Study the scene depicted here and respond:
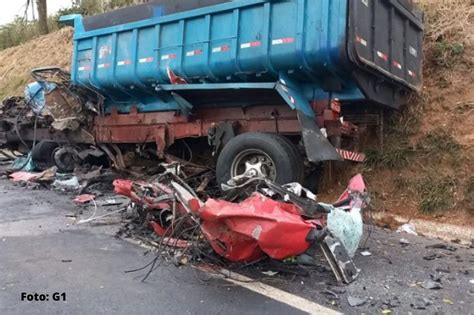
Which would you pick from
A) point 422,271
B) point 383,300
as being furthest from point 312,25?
point 383,300

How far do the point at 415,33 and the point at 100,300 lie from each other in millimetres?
5803

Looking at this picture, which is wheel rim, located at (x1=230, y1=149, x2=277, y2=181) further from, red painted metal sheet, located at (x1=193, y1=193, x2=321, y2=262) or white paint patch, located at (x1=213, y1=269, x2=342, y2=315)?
white paint patch, located at (x1=213, y1=269, x2=342, y2=315)

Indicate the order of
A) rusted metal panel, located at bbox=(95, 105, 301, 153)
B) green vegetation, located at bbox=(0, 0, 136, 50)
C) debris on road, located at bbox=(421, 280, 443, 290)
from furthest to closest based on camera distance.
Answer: green vegetation, located at bbox=(0, 0, 136, 50), rusted metal panel, located at bbox=(95, 105, 301, 153), debris on road, located at bbox=(421, 280, 443, 290)

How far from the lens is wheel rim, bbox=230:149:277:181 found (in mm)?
6406

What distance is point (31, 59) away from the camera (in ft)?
66.1

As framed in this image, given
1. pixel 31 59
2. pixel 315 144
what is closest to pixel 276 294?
pixel 315 144

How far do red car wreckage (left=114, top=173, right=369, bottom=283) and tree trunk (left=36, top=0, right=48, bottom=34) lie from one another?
19.3 meters

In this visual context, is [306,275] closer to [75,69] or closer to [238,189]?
[238,189]

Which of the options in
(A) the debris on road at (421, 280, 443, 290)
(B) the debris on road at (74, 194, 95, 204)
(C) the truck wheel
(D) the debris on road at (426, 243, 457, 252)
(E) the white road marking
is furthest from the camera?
(B) the debris on road at (74, 194, 95, 204)

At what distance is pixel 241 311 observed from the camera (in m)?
3.51

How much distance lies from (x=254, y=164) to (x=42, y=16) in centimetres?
1878

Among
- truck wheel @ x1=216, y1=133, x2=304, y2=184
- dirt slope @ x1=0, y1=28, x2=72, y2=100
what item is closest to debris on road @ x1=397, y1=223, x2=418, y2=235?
truck wheel @ x1=216, y1=133, x2=304, y2=184

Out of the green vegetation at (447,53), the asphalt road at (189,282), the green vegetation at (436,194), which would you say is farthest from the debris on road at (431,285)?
the green vegetation at (447,53)

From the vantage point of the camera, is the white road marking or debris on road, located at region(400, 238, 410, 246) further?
debris on road, located at region(400, 238, 410, 246)
